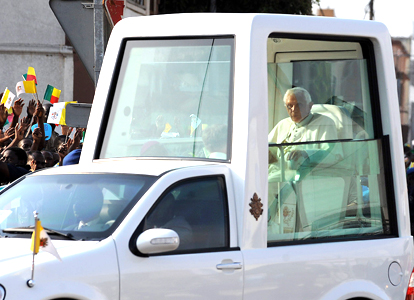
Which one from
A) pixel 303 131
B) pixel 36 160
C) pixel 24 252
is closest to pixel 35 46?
pixel 36 160

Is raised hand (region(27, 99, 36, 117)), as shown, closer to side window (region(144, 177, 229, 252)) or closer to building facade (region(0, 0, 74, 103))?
side window (region(144, 177, 229, 252))

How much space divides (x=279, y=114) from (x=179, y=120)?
33.4 inches

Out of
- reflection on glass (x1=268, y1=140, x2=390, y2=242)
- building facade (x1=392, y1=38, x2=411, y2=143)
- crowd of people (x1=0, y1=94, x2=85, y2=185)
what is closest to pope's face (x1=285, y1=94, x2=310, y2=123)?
reflection on glass (x1=268, y1=140, x2=390, y2=242)

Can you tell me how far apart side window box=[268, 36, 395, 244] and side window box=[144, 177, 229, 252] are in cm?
43

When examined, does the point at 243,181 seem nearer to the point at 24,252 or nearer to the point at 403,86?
the point at 24,252

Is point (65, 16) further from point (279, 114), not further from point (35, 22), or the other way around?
point (35, 22)

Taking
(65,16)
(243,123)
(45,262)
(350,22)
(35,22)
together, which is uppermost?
(35,22)

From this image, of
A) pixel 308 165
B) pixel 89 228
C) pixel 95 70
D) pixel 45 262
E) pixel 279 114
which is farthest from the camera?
pixel 95 70

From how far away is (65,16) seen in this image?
6.80m

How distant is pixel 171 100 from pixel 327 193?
1.32m

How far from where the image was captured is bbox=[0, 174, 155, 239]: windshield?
398 cm

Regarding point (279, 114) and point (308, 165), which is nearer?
point (308, 165)

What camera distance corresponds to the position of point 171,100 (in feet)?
17.0

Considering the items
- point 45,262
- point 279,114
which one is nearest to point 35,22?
point 279,114
